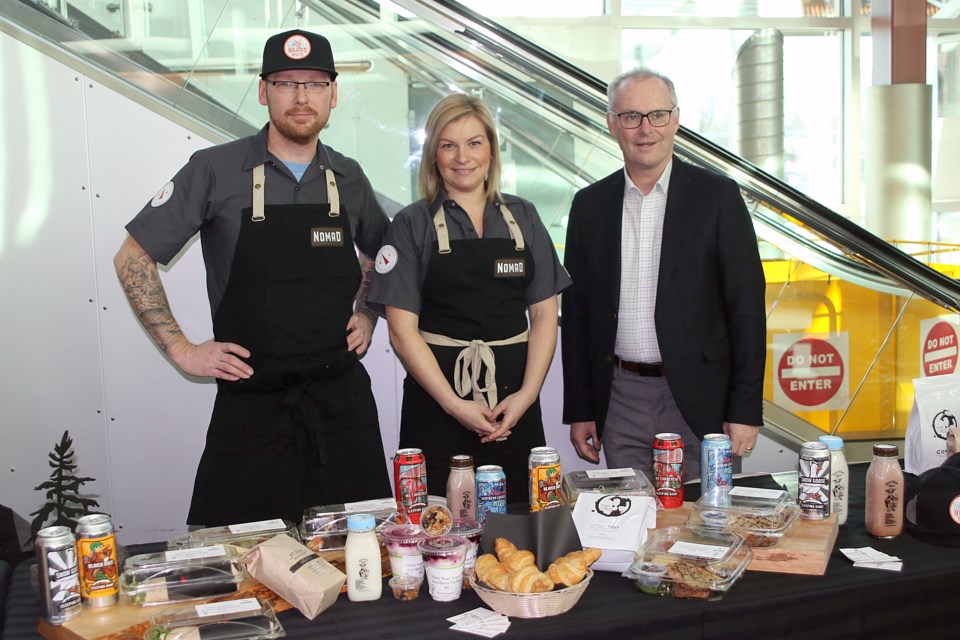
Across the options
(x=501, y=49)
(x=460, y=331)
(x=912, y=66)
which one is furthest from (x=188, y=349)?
(x=912, y=66)

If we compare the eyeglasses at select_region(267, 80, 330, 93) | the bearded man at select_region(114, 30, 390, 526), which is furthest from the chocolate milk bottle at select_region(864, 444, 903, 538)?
the eyeglasses at select_region(267, 80, 330, 93)

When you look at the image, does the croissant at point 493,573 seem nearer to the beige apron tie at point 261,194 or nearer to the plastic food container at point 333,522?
the plastic food container at point 333,522

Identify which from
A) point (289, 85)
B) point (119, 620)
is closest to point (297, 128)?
point (289, 85)

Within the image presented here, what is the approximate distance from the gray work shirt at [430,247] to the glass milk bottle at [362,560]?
2.79 ft

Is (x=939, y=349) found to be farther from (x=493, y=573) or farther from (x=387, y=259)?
(x=493, y=573)

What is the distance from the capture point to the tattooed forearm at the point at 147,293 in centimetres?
215

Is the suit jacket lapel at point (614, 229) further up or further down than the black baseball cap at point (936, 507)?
further up

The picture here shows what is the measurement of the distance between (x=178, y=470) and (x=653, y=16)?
7.01 meters

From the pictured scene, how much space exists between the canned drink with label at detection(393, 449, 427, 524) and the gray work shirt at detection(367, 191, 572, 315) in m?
0.59

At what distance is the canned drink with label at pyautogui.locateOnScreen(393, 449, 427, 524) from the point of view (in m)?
1.68

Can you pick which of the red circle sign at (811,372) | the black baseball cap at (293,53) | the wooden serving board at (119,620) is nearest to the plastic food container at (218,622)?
the wooden serving board at (119,620)

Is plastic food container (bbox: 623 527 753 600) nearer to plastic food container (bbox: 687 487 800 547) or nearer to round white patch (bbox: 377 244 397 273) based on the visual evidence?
plastic food container (bbox: 687 487 800 547)

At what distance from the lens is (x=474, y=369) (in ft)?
7.16

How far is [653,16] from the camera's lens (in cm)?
846
